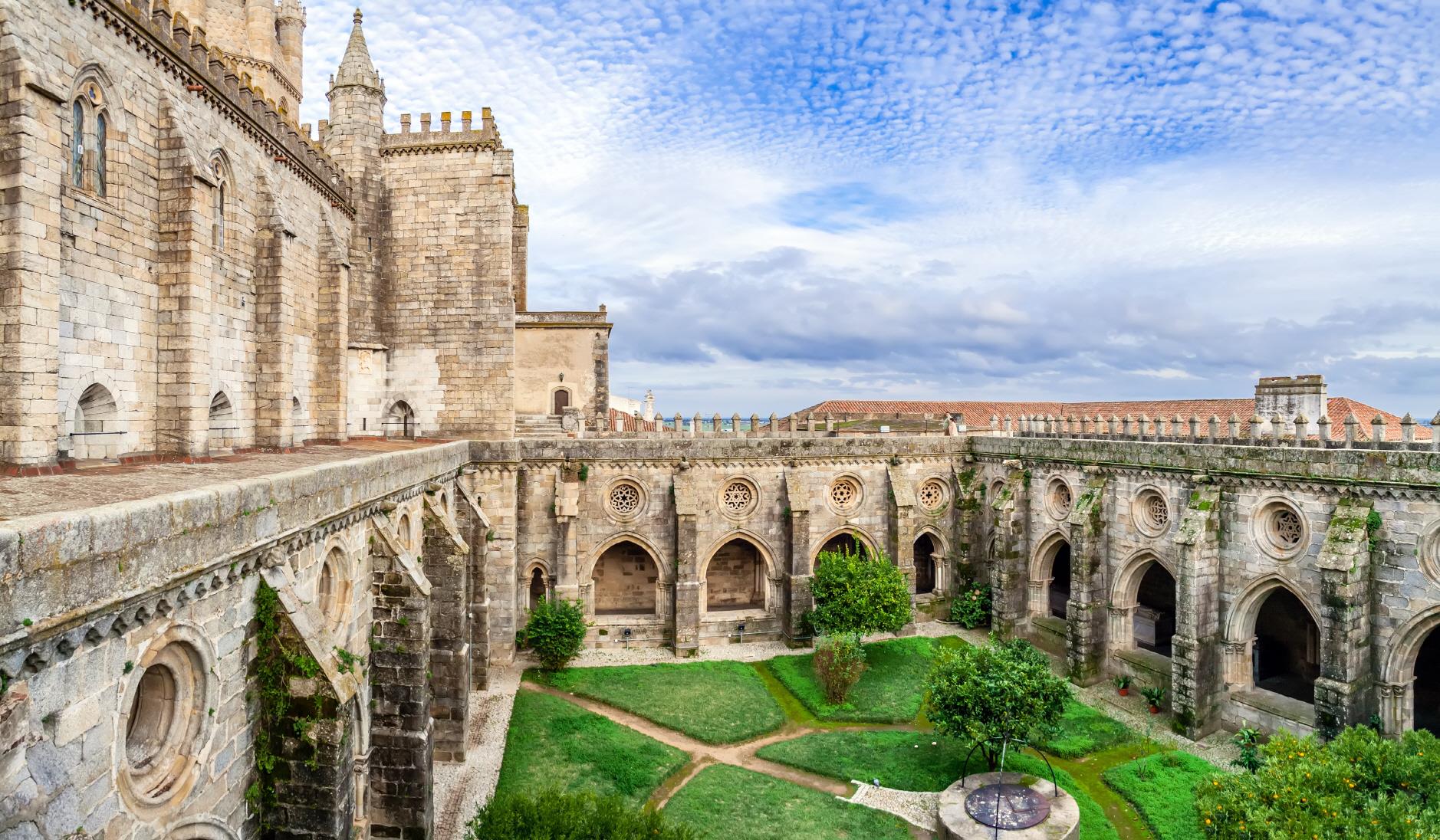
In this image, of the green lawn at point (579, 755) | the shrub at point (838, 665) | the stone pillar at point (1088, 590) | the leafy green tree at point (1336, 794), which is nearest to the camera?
the leafy green tree at point (1336, 794)

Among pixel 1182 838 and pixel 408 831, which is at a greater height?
pixel 408 831

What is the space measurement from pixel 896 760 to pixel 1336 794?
10264 millimetres

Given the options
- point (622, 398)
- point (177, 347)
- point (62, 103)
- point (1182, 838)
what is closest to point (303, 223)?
point (177, 347)

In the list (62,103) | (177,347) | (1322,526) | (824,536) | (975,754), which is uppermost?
(62,103)

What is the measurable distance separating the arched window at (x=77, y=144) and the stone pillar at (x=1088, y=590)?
24354mm

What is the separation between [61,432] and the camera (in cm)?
1242

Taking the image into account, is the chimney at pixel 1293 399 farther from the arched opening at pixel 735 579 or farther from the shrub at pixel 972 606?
the arched opening at pixel 735 579

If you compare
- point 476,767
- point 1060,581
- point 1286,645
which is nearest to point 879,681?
point 476,767

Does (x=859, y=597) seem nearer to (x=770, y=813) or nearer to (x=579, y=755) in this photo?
(x=770, y=813)

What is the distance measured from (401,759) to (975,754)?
1285 cm

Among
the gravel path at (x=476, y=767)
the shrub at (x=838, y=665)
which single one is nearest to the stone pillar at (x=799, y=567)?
the shrub at (x=838, y=665)

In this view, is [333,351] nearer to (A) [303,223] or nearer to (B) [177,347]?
(A) [303,223]

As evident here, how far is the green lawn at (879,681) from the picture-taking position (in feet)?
Answer: 68.2

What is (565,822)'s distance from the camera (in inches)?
361
